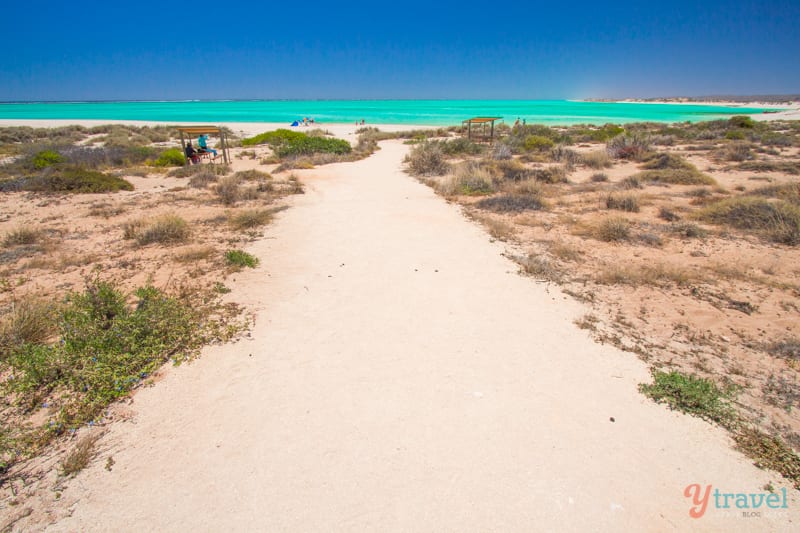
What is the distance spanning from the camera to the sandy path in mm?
2281

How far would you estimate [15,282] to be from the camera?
5.40 metres

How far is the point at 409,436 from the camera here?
2809mm

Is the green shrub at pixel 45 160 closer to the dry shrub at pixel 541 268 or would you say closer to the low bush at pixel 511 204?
the low bush at pixel 511 204

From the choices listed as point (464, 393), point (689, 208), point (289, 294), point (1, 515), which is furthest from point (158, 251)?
point (689, 208)

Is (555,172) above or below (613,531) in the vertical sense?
above

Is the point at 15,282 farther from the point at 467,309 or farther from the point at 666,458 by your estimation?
the point at 666,458

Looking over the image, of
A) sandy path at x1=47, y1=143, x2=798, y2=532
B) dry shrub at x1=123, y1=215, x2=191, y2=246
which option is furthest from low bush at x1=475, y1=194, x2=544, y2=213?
dry shrub at x1=123, y1=215, x2=191, y2=246

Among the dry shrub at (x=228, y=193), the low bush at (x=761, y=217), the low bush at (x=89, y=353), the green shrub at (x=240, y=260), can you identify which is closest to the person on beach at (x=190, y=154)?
the dry shrub at (x=228, y=193)

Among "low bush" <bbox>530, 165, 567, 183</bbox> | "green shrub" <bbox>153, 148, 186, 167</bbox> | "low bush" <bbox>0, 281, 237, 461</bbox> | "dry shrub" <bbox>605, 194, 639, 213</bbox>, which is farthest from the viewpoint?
"green shrub" <bbox>153, 148, 186, 167</bbox>

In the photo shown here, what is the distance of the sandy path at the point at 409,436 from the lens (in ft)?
7.48

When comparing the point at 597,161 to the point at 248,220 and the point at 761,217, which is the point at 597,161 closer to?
the point at 761,217

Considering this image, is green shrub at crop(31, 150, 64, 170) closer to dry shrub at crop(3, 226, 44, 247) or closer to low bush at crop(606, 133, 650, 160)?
dry shrub at crop(3, 226, 44, 247)

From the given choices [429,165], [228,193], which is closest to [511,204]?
[429,165]

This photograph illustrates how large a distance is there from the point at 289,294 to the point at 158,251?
3297mm
